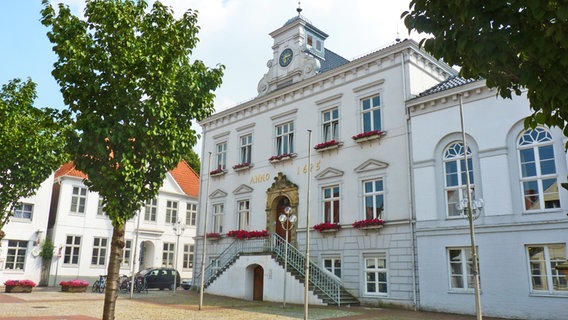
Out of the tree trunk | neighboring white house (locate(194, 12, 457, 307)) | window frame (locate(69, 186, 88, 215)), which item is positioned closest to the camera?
the tree trunk

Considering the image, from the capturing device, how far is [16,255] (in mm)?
31234

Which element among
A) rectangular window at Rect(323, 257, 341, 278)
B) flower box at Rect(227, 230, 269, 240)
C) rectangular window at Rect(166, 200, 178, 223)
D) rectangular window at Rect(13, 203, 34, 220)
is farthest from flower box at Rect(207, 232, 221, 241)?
rectangular window at Rect(13, 203, 34, 220)

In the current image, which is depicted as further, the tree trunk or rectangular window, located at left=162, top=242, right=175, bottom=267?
rectangular window, located at left=162, top=242, right=175, bottom=267

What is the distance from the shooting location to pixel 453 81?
67.5 feet

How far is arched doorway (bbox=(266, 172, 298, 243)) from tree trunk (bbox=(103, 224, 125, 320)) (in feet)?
47.0

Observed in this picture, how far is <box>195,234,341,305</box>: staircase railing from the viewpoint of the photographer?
19.6 meters

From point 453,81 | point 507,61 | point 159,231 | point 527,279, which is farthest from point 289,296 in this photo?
point 159,231

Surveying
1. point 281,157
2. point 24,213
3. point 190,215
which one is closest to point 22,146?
point 281,157

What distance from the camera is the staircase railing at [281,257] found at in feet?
64.2

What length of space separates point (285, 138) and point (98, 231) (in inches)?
717

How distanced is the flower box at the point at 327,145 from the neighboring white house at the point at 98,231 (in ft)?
49.8

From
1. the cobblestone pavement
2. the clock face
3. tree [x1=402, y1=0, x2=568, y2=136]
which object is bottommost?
the cobblestone pavement

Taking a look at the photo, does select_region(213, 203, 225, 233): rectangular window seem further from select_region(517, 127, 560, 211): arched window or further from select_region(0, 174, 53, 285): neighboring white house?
select_region(517, 127, 560, 211): arched window

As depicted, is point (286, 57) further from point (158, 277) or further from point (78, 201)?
point (78, 201)
